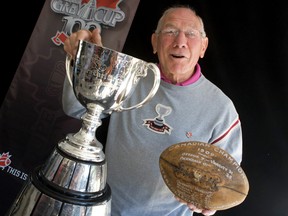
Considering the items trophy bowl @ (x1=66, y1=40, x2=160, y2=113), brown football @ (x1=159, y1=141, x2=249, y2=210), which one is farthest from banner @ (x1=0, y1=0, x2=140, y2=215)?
trophy bowl @ (x1=66, y1=40, x2=160, y2=113)

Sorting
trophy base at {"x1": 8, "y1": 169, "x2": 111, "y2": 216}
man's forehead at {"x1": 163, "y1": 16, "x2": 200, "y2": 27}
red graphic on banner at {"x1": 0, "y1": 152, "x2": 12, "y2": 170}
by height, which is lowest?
red graphic on banner at {"x1": 0, "y1": 152, "x2": 12, "y2": 170}

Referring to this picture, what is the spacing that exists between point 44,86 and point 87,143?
4.86ft

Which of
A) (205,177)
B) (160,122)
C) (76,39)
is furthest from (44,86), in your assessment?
(205,177)

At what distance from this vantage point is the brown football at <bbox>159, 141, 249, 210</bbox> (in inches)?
39.8

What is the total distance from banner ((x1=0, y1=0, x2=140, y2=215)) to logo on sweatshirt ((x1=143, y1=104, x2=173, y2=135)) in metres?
0.69

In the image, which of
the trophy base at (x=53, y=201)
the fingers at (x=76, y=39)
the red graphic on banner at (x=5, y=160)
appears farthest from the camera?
the red graphic on banner at (x=5, y=160)

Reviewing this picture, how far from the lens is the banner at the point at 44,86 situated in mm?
2006

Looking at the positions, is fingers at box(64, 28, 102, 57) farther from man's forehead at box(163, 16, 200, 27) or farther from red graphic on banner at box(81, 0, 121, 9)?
red graphic on banner at box(81, 0, 121, 9)

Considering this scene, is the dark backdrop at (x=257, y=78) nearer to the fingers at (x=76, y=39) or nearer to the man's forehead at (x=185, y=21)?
the man's forehead at (x=185, y=21)

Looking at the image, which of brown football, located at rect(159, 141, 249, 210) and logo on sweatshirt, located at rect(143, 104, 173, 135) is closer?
brown football, located at rect(159, 141, 249, 210)

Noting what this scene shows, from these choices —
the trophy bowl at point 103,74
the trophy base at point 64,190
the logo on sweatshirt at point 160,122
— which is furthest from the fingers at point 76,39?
the logo on sweatshirt at point 160,122

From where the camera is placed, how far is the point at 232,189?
103 cm

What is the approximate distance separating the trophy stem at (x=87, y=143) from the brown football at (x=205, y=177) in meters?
0.34

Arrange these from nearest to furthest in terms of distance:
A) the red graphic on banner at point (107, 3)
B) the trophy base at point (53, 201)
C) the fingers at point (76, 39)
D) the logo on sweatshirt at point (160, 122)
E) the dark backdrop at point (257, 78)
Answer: the trophy base at point (53, 201)
the fingers at point (76, 39)
the logo on sweatshirt at point (160, 122)
the dark backdrop at point (257, 78)
the red graphic on banner at point (107, 3)
